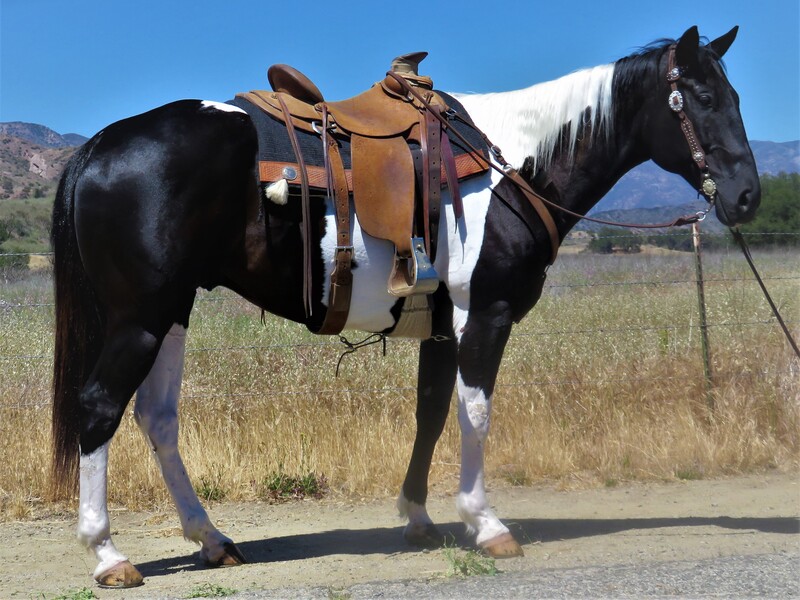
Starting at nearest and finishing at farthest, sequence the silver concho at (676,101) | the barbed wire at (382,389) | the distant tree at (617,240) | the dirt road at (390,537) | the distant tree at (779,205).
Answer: the dirt road at (390,537)
the silver concho at (676,101)
the barbed wire at (382,389)
the distant tree at (617,240)
the distant tree at (779,205)

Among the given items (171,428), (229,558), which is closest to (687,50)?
(171,428)

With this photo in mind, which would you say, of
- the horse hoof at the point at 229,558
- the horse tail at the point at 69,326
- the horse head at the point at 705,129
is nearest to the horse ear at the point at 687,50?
the horse head at the point at 705,129

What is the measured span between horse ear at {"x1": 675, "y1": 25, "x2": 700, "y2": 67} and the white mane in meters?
0.34

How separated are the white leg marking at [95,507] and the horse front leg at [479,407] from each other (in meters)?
1.70

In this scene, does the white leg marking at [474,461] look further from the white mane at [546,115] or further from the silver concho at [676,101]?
the silver concho at [676,101]

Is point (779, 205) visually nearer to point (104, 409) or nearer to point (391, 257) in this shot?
point (391, 257)

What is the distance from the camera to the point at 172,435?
14.0ft

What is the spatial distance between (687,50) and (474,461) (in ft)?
7.82

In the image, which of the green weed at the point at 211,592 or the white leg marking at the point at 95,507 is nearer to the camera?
the green weed at the point at 211,592

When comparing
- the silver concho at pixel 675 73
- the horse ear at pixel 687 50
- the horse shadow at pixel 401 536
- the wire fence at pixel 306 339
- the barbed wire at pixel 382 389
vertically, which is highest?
the horse ear at pixel 687 50

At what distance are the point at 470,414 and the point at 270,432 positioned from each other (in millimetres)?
2285

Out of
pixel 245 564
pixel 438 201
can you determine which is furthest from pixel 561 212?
pixel 245 564

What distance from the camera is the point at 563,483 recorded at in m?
5.88

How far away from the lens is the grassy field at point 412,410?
5.77 meters
